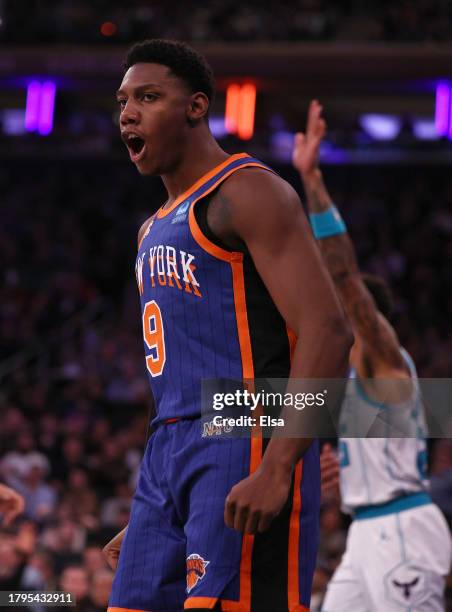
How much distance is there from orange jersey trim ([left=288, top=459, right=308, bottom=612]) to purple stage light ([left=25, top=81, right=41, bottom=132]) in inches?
520

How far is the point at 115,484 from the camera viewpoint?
9562 millimetres

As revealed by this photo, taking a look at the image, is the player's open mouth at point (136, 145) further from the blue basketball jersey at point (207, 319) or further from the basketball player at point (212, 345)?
the blue basketball jersey at point (207, 319)

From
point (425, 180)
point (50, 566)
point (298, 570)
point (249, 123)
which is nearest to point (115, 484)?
point (50, 566)

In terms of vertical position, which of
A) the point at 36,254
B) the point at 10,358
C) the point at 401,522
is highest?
the point at 36,254

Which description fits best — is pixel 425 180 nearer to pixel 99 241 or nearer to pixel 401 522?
pixel 99 241

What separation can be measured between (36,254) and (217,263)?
13.6 meters

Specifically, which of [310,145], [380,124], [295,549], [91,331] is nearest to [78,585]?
[310,145]

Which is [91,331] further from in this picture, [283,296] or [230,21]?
[283,296]

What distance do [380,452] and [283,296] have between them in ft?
6.51

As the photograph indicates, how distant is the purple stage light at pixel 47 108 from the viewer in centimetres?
1504

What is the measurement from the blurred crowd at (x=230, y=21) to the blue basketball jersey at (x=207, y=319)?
39.0 ft

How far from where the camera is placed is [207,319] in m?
2.59

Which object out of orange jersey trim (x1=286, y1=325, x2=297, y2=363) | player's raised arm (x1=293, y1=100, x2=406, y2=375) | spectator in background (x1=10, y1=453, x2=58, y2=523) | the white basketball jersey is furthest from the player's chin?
spectator in background (x1=10, y1=453, x2=58, y2=523)

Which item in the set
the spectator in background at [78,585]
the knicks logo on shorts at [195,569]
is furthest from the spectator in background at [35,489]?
the knicks logo on shorts at [195,569]
